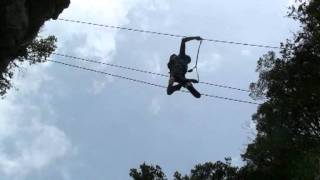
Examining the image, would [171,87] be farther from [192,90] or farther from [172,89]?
[192,90]

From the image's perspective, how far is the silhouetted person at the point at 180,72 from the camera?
19234 mm

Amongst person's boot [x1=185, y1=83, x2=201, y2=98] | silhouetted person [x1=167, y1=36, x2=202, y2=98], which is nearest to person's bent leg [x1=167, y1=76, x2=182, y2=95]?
silhouetted person [x1=167, y1=36, x2=202, y2=98]

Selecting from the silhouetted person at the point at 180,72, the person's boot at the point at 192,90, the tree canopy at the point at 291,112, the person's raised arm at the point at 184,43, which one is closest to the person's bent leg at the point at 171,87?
the silhouetted person at the point at 180,72

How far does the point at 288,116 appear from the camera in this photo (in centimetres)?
2958

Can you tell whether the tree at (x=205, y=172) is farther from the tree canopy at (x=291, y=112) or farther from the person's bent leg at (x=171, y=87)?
the person's bent leg at (x=171, y=87)

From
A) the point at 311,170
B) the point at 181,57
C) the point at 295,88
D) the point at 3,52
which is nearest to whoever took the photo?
the point at 181,57

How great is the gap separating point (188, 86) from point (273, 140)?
11.4 m

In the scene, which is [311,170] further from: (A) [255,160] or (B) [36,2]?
(B) [36,2]

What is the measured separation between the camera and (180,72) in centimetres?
1931

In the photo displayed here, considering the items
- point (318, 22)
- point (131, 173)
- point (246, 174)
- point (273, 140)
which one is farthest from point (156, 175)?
point (318, 22)

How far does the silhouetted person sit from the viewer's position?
757 inches

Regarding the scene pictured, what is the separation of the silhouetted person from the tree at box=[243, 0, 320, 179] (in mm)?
9449

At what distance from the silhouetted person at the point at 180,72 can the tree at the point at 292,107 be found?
945cm

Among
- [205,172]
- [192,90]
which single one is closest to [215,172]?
[205,172]
